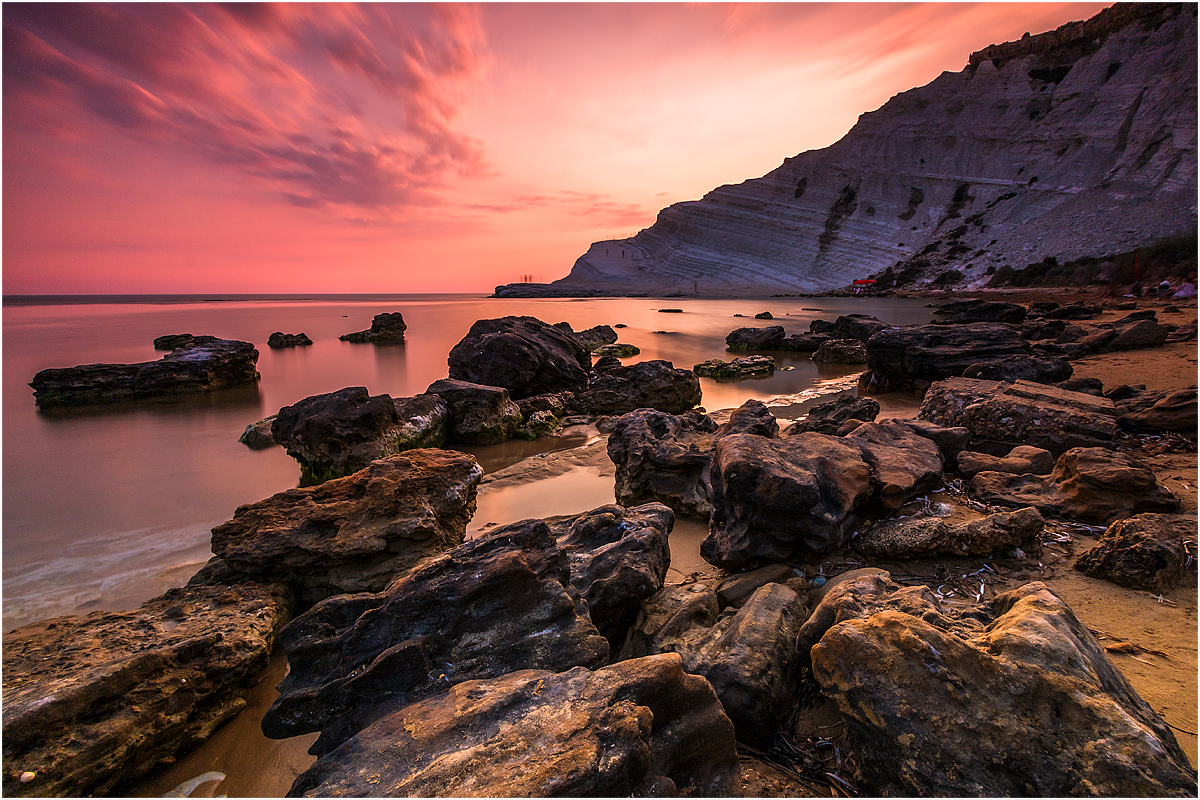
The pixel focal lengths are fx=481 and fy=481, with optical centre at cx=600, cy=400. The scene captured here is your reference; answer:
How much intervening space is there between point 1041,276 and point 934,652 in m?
50.7

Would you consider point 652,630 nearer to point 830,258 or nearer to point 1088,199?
point 1088,199

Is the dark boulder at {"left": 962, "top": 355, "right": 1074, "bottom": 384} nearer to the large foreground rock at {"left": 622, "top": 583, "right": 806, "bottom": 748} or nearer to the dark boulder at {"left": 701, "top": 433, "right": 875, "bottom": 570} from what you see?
the dark boulder at {"left": 701, "top": 433, "right": 875, "bottom": 570}

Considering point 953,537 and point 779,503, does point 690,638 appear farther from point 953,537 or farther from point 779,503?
point 953,537

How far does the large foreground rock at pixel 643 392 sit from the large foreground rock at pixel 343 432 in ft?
11.6

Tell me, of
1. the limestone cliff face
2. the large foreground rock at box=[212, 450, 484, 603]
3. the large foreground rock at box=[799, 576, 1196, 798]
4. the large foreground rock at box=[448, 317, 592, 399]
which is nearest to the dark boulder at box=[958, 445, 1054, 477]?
the large foreground rock at box=[799, 576, 1196, 798]

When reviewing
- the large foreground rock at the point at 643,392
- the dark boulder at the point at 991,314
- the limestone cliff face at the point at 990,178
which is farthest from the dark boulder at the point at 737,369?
the limestone cliff face at the point at 990,178

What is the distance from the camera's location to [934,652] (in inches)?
74.8

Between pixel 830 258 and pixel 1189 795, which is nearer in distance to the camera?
pixel 1189 795

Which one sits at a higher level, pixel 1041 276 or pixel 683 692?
pixel 1041 276

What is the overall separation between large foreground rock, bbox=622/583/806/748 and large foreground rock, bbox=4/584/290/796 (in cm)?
232

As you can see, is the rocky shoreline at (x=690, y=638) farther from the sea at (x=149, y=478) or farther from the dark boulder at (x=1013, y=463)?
the sea at (x=149, y=478)

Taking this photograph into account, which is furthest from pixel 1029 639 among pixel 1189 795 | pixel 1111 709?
pixel 1189 795

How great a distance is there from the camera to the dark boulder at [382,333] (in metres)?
25.1

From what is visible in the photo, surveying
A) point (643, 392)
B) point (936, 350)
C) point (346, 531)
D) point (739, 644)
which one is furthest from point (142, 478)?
point (936, 350)
